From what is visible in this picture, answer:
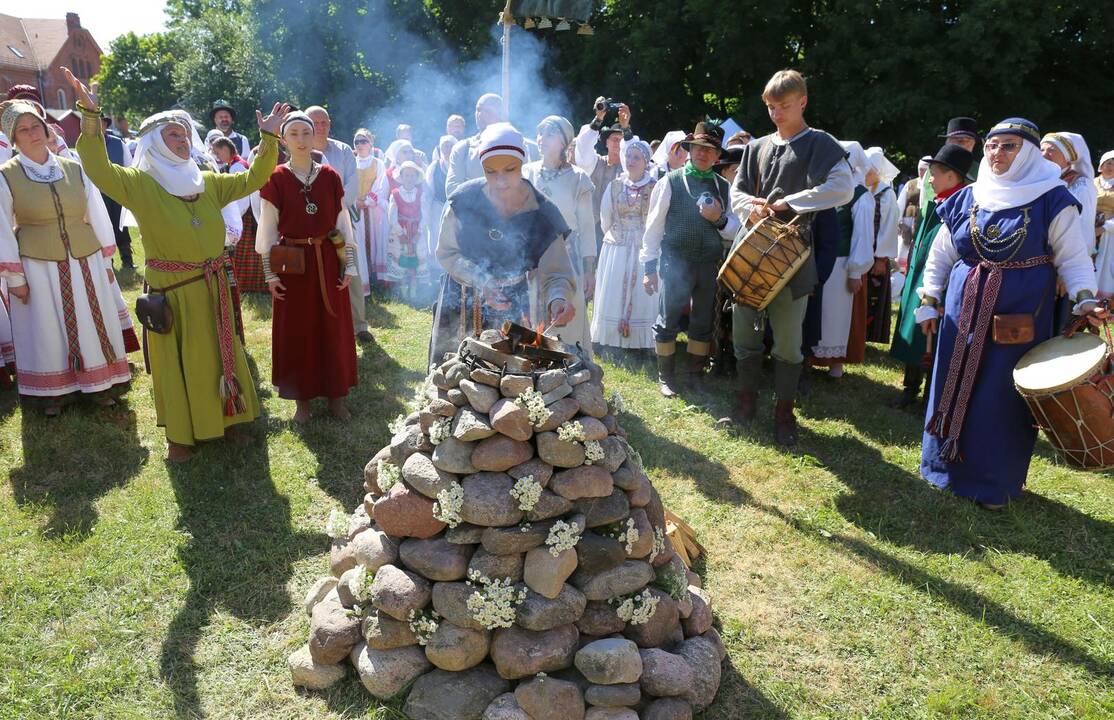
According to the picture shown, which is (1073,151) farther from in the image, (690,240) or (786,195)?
(690,240)

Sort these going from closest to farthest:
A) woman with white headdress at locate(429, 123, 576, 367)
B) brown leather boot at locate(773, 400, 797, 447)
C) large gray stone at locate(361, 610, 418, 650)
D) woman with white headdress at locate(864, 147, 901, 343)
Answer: large gray stone at locate(361, 610, 418, 650)
woman with white headdress at locate(429, 123, 576, 367)
brown leather boot at locate(773, 400, 797, 447)
woman with white headdress at locate(864, 147, 901, 343)

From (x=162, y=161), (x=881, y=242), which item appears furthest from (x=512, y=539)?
(x=881, y=242)

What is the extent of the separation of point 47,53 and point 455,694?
68.0 m

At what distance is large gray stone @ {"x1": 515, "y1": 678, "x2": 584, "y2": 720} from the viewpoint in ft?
8.52

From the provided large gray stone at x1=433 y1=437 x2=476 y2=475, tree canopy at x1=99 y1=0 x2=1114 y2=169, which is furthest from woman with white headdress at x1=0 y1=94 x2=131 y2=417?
tree canopy at x1=99 y1=0 x2=1114 y2=169

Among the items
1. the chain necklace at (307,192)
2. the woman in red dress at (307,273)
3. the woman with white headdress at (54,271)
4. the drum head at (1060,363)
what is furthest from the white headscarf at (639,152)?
the woman with white headdress at (54,271)

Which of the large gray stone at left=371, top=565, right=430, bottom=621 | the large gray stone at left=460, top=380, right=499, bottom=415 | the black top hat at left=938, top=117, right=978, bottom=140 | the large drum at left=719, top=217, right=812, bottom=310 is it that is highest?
the black top hat at left=938, top=117, right=978, bottom=140

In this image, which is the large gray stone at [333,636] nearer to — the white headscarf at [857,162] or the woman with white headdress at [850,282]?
the woman with white headdress at [850,282]

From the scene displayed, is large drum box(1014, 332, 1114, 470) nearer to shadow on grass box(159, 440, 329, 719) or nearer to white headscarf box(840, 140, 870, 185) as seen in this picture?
white headscarf box(840, 140, 870, 185)

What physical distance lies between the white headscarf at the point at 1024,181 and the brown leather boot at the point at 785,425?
5.99ft

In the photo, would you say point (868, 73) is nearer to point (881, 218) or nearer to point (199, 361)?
point (881, 218)

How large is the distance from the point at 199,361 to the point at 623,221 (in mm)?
4053

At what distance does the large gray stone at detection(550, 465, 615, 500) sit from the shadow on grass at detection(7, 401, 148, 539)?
2.92 metres

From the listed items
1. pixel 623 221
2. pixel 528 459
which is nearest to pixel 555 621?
pixel 528 459
